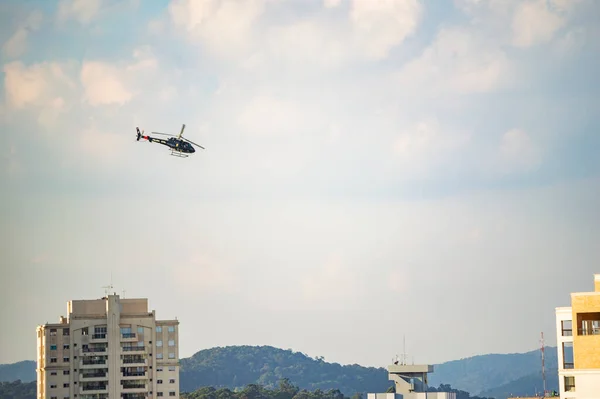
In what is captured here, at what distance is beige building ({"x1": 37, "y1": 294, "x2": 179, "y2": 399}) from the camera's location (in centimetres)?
12875

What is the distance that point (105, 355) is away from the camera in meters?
129

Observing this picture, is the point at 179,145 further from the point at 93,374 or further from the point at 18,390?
the point at 18,390

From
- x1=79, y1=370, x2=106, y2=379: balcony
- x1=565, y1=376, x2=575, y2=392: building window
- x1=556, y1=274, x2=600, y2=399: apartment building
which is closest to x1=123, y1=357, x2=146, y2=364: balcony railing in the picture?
x1=79, y1=370, x2=106, y2=379: balcony

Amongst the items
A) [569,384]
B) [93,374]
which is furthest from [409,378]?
[569,384]

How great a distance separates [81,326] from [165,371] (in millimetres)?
8993

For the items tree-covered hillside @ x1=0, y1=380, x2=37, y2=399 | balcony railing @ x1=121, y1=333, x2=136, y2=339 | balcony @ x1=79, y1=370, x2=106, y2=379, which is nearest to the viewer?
balcony @ x1=79, y1=370, x2=106, y2=379

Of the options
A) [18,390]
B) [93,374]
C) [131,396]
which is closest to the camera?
[131,396]

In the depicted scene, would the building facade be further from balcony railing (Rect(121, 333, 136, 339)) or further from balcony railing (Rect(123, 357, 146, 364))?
balcony railing (Rect(121, 333, 136, 339))

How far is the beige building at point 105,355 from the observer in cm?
12875

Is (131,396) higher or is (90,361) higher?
(90,361)

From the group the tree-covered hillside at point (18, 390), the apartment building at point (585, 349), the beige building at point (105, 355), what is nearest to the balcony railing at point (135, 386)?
the beige building at point (105, 355)

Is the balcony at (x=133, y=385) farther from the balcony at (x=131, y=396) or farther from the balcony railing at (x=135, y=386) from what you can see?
the balcony at (x=131, y=396)

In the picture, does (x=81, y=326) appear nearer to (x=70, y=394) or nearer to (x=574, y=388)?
(x=70, y=394)

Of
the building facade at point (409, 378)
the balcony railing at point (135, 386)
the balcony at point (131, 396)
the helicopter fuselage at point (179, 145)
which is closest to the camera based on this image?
the helicopter fuselage at point (179, 145)
